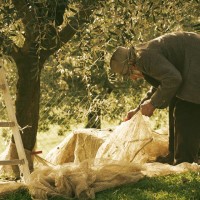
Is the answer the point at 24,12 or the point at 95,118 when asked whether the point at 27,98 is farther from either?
the point at 95,118

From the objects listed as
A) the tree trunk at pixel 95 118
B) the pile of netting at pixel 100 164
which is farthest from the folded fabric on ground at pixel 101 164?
the tree trunk at pixel 95 118

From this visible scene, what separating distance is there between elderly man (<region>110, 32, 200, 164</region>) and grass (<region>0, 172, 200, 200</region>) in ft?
3.12

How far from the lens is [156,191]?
5.77 meters

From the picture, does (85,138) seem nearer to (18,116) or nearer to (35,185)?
(18,116)

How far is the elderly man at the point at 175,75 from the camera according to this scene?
6.74 m

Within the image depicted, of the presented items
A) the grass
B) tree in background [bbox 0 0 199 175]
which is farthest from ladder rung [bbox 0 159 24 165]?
tree in background [bbox 0 0 199 175]

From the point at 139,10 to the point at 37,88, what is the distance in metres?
1.87

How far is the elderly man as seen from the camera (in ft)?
22.1

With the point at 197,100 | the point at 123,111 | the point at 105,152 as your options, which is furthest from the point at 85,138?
the point at 123,111

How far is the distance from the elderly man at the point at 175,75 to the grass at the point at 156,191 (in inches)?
37.4

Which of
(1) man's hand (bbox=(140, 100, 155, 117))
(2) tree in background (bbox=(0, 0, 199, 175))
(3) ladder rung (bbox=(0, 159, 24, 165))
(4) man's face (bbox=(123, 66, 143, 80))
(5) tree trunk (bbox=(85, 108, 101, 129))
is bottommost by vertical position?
(5) tree trunk (bbox=(85, 108, 101, 129))

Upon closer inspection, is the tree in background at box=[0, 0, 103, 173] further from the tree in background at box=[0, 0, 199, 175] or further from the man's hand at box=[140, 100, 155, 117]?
the man's hand at box=[140, 100, 155, 117]

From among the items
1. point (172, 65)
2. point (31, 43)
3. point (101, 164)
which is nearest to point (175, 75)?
point (172, 65)

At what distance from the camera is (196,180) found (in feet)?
19.8
